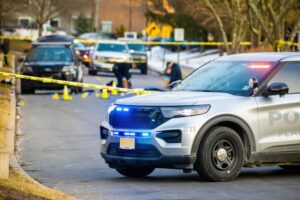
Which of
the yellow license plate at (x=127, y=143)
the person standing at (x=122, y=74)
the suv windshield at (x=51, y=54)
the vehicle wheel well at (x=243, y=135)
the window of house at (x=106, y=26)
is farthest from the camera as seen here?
the window of house at (x=106, y=26)

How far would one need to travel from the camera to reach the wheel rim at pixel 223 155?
11219mm

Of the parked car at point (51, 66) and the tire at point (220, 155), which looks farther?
the parked car at point (51, 66)

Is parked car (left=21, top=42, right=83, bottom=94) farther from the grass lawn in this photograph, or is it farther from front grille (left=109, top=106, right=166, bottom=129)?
the grass lawn

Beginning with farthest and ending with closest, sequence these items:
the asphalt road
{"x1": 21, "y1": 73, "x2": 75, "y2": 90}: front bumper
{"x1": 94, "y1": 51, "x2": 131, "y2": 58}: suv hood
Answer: {"x1": 94, "y1": 51, "x2": 131, "y2": 58}: suv hood → {"x1": 21, "y1": 73, "x2": 75, "y2": 90}: front bumper → the asphalt road

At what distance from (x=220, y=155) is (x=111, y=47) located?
35.0 m

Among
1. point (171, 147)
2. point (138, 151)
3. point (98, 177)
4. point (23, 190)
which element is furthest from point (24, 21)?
point (23, 190)

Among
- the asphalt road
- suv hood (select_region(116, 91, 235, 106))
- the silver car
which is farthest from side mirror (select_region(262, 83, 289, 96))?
the asphalt road

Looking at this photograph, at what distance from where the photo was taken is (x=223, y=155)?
11273 mm

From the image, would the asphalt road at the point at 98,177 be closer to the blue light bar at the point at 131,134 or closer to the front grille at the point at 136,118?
the blue light bar at the point at 131,134

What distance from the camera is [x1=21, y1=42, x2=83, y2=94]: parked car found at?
29.8m

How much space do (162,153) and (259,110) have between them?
142cm

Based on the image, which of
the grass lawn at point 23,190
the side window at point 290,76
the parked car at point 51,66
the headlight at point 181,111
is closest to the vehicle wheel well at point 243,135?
the headlight at point 181,111

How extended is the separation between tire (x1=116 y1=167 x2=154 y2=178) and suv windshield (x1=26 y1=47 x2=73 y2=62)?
18730mm

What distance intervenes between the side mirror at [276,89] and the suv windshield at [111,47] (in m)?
34.2
